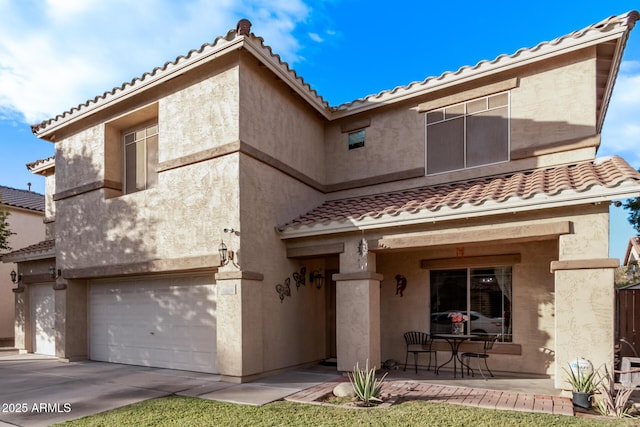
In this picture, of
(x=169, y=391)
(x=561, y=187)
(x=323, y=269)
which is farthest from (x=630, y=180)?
(x=169, y=391)

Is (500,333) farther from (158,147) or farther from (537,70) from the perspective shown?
(158,147)

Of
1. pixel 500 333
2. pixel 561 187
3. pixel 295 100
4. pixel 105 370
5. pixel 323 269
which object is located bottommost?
pixel 105 370

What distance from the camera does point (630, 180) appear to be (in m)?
6.66

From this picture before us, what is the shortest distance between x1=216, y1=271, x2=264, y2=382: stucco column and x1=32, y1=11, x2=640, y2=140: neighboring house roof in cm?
503

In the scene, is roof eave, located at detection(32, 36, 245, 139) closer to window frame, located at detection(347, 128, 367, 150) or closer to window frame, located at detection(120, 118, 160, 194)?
window frame, located at detection(120, 118, 160, 194)

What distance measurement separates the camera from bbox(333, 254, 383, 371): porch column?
9.09 m

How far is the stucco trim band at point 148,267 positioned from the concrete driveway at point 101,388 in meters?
2.45

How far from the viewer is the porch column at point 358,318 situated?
909 cm

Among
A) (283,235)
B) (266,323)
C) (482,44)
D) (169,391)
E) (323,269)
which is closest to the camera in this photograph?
(169,391)

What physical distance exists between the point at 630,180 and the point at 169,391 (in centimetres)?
908

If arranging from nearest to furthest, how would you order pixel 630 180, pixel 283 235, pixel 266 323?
pixel 630 180
pixel 266 323
pixel 283 235

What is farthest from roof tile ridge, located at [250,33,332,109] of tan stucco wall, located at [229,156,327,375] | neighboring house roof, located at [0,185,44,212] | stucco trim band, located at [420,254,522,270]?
neighboring house roof, located at [0,185,44,212]

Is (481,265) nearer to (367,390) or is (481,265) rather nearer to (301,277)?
(301,277)

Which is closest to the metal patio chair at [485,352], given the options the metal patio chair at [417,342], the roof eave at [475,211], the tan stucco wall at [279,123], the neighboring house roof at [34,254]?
the metal patio chair at [417,342]
